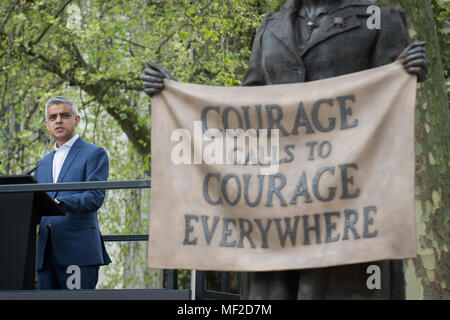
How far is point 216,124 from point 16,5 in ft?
34.7

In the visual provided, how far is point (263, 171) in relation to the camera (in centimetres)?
418

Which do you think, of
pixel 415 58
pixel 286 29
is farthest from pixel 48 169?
pixel 415 58

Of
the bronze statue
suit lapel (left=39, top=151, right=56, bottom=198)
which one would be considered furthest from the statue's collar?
suit lapel (left=39, top=151, right=56, bottom=198)

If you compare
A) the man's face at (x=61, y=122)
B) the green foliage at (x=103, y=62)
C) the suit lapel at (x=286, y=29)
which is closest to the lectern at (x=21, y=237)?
the man's face at (x=61, y=122)

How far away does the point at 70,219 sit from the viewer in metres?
6.04

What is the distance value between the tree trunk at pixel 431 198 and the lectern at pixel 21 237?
336cm

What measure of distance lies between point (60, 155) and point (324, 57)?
289cm

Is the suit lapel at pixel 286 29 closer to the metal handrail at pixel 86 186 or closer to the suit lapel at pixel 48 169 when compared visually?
the metal handrail at pixel 86 186

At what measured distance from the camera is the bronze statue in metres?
3.96

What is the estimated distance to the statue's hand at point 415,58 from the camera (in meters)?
3.91

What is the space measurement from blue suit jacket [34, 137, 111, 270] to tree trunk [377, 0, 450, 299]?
2.93m

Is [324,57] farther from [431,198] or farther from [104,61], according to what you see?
[104,61]

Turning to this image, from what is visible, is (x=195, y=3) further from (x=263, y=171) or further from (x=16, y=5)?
(x=263, y=171)
